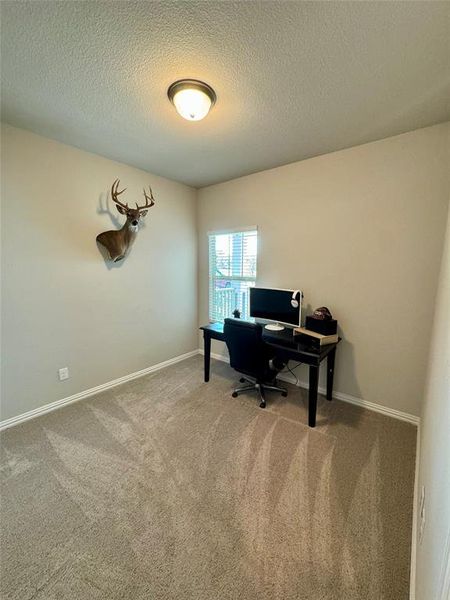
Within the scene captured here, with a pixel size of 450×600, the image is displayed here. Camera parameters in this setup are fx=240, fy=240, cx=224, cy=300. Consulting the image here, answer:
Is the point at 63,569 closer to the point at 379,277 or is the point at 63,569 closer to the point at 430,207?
the point at 379,277

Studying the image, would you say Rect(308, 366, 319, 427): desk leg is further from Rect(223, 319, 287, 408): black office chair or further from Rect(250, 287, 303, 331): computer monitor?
Rect(250, 287, 303, 331): computer monitor

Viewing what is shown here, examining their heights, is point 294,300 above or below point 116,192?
below

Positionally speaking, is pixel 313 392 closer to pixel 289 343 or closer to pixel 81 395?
pixel 289 343

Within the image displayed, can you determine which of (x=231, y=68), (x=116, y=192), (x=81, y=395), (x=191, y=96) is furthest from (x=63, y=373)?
(x=231, y=68)

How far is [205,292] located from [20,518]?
297cm

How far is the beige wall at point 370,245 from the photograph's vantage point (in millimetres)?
2090

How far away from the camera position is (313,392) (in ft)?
7.02

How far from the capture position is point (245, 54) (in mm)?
1340

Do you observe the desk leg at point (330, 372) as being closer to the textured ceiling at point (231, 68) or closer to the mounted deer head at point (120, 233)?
the textured ceiling at point (231, 68)

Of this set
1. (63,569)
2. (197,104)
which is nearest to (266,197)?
(197,104)

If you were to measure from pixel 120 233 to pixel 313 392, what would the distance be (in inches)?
101

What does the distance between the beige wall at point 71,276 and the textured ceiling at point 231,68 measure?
393 millimetres

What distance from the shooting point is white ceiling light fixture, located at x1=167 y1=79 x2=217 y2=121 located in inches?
60.3

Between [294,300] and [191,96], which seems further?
[294,300]
